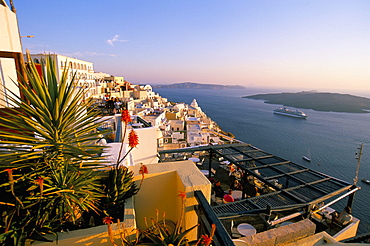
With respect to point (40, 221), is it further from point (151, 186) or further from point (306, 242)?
point (306, 242)

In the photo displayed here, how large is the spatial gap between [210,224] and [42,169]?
54.1 inches

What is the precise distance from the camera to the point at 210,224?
1.32 meters

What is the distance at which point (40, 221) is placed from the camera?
1254 millimetres

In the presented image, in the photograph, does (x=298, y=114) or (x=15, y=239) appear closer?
(x=15, y=239)

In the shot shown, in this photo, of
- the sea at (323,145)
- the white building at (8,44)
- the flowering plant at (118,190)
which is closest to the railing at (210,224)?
the flowering plant at (118,190)

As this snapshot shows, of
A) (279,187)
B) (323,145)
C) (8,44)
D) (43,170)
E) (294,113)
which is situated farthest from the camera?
(294,113)

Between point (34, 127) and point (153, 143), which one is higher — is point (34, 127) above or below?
above

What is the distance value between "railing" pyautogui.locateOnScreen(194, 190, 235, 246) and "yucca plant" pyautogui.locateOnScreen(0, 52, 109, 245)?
89cm

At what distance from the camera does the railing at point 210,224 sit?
1132 mm

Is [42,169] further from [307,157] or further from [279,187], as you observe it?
[307,157]

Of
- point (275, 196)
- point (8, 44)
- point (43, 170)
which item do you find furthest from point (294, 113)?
point (43, 170)

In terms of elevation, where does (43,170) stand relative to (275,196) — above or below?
above

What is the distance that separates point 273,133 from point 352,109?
208 ft

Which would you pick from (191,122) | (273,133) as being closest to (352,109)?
(273,133)
